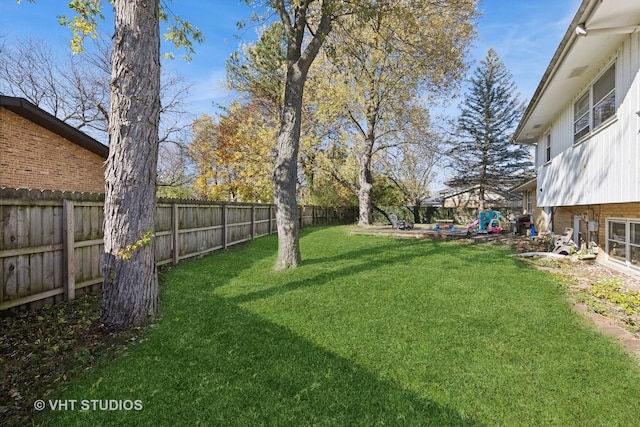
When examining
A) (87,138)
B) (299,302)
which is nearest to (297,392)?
(299,302)

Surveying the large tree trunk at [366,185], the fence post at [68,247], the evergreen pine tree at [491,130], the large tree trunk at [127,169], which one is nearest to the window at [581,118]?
the large tree trunk at [127,169]

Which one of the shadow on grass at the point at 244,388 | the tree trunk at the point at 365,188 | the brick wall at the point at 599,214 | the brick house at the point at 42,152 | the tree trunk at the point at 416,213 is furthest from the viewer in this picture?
the tree trunk at the point at 416,213

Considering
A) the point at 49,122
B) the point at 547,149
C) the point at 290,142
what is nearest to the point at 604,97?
the point at 547,149

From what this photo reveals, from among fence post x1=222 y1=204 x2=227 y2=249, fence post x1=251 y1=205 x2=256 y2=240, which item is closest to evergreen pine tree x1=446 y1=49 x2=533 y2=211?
fence post x1=251 y1=205 x2=256 y2=240

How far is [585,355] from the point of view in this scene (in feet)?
10.6

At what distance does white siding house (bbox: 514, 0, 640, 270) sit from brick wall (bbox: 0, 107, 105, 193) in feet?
36.5

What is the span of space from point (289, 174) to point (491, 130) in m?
27.8

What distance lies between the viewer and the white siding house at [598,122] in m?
5.06

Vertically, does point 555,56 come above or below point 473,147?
below

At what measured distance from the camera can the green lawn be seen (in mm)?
2387

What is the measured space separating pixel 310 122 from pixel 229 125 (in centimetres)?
716

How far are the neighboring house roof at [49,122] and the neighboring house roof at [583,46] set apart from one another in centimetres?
1188

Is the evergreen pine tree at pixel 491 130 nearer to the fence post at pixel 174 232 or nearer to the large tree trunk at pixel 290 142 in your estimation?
the large tree trunk at pixel 290 142

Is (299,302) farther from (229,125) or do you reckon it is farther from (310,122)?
(229,125)
